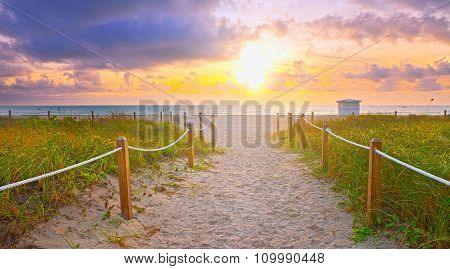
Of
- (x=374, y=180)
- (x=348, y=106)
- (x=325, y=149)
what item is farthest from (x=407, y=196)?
(x=348, y=106)

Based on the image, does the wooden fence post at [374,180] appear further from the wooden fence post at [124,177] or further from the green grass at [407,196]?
the wooden fence post at [124,177]

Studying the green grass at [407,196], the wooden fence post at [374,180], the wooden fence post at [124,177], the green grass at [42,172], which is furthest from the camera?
the wooden fence post at [124,177]

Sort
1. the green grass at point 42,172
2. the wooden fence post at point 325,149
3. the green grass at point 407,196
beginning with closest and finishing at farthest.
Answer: the green grass at point 407,196, the green grass at point 42,172, the wooden fence post at point 325,149

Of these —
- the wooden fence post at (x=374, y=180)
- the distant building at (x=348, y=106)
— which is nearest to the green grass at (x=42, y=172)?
the wooden fence post at (x=374, y=180)

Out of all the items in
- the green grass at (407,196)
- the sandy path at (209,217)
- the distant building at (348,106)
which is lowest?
the sandy path at (209,217)

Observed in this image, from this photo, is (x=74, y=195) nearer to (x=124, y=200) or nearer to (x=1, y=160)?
(x=124, y=200)

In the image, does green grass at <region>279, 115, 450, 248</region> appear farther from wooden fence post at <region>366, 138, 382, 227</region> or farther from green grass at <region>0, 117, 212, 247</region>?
green grass at <region>0, 117, 212, 247</region>

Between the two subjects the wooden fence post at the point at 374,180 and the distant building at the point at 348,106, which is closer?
the wooden fence post at the point at 374,180

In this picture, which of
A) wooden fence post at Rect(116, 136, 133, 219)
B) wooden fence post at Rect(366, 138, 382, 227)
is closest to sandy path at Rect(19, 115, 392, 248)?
wooden fence post at Rect(116, 136, 133, 219)

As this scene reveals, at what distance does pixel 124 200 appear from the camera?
16.1ft

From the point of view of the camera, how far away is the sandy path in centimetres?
428

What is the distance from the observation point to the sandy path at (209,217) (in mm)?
4277

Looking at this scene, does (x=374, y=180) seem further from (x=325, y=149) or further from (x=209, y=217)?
(x=325, y=149)
